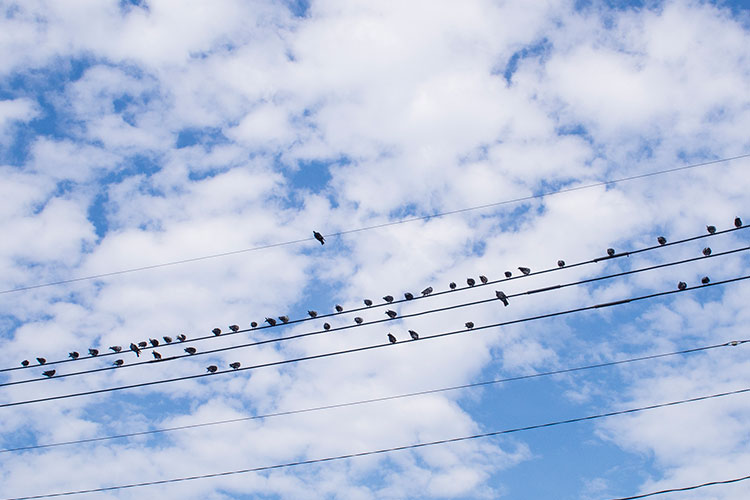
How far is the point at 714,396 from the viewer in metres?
14.1

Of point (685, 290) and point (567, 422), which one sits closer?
point (685, 290)

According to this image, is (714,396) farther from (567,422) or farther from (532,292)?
(532,292)

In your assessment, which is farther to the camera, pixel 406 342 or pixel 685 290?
pixel 406 342

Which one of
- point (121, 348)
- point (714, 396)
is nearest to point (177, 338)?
point (121, 348)

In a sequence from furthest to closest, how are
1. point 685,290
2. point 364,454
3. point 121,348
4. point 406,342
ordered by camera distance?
point 121,348 → point 364,454 → point 406,342 → point 685,290

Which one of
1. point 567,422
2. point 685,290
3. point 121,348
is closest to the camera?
point 685,290

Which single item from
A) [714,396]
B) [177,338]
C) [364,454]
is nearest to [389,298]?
[364,454]

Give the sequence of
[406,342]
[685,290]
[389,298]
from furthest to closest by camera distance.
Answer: [389,298]
[406,342]
[685,290]

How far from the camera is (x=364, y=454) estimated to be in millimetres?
16016

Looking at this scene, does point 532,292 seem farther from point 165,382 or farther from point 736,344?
point 165,382

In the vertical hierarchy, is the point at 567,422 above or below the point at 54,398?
below

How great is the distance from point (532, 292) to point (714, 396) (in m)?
4.70

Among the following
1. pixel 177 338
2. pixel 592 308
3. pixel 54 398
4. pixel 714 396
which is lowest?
pixel 714 396

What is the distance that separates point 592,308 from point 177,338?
9.65m
